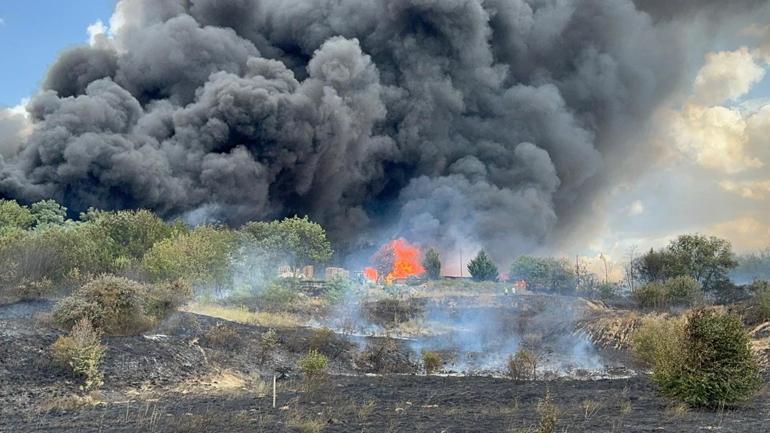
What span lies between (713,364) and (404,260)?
7629 centimetres

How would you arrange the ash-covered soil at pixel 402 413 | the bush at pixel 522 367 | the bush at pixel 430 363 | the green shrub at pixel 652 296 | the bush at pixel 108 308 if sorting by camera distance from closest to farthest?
the ash-covered soil at pixel 402 413 → the bush at pixel 108 308 → the bush at pixel 522 367 → the bush at pixel 430 363 → the green shrub at pixel 652 296

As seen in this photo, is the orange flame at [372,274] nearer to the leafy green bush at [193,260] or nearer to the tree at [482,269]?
the tree at [482,269]

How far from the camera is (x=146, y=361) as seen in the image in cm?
2116

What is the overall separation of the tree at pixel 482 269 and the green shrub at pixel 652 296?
38.5 meters

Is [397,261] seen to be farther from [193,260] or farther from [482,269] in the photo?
[193,260]

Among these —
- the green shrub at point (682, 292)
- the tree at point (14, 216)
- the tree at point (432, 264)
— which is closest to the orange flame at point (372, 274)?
the tree at point (432, 264)

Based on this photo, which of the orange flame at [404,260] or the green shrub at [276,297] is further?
the orange flame at [404,260]

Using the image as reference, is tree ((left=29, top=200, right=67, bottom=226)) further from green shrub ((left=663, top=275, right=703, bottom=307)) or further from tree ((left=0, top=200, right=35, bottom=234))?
green shrub ((left=663, top=275, right=703, bottom=307))

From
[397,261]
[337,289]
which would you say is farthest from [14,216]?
[397,261]

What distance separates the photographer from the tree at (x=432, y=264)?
8438 centimetres

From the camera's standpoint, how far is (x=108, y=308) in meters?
23.3

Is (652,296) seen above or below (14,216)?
below

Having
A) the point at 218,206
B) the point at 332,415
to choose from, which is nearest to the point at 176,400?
the point at 332,415

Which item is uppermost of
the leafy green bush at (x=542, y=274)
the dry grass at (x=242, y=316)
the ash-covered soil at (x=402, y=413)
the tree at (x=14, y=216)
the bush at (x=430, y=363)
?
the tree at (x=14, y=216)
